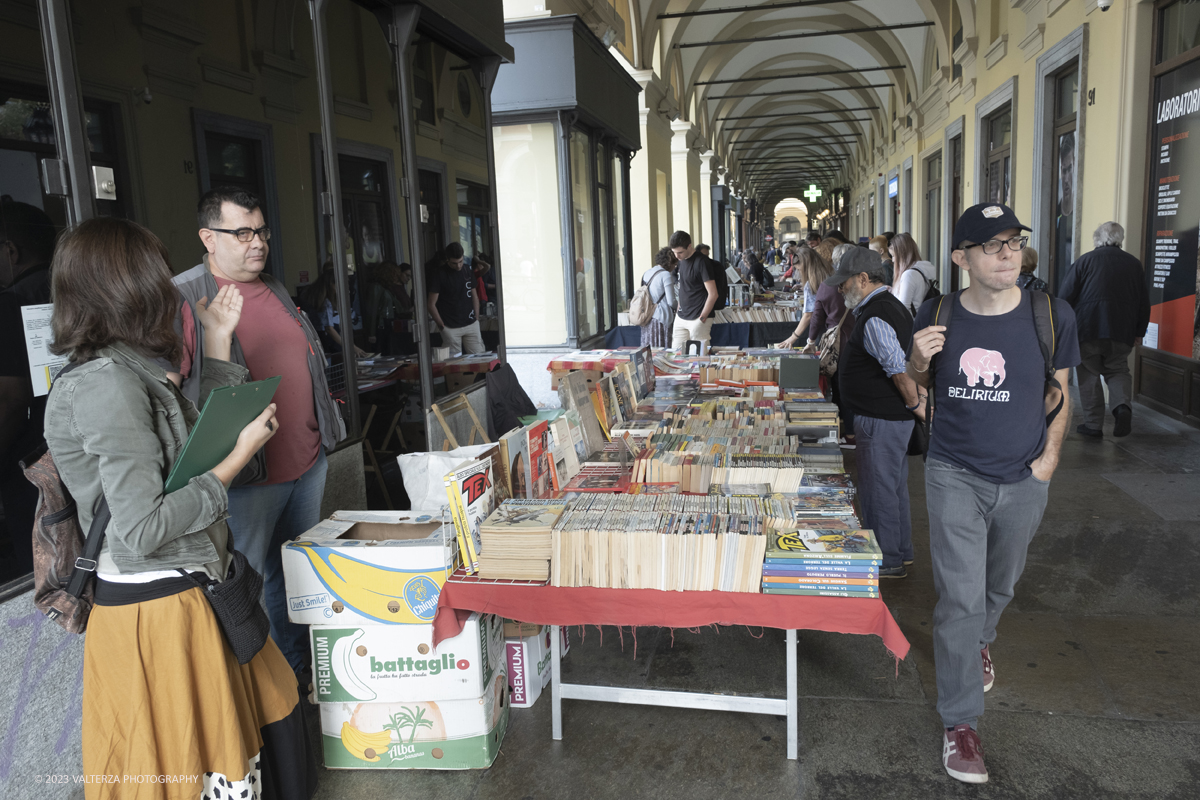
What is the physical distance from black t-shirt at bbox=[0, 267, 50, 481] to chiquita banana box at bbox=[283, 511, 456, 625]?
2.45 ft

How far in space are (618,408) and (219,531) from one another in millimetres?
2479

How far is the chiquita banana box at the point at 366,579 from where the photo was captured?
2.52 m

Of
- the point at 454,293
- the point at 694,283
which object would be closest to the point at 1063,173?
the point at 694,283

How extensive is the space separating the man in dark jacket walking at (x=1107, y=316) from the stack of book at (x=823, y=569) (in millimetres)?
4924

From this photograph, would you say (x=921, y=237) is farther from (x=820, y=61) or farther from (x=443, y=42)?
(x=443, y=42)

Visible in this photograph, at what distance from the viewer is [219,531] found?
2.12m

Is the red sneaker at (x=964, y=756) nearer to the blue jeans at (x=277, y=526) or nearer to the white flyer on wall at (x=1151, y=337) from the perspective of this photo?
the blue jeans at (x=277, y=526)

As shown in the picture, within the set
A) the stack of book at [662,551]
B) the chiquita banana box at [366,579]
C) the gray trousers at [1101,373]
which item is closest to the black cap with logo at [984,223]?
the stack of book at [662,551]

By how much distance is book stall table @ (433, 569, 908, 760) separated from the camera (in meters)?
2.31

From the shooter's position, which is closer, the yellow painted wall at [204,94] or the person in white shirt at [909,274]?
the yellow painted wall at [204,94]

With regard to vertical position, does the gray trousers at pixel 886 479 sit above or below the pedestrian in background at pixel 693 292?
below

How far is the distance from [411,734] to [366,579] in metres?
0.52

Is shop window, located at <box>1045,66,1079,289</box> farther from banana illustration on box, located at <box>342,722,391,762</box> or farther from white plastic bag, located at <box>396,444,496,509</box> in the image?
banana illustration on box, located at <box>342,722,391,762</box>

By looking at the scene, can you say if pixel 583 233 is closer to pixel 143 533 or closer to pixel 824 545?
pixel 824 545
